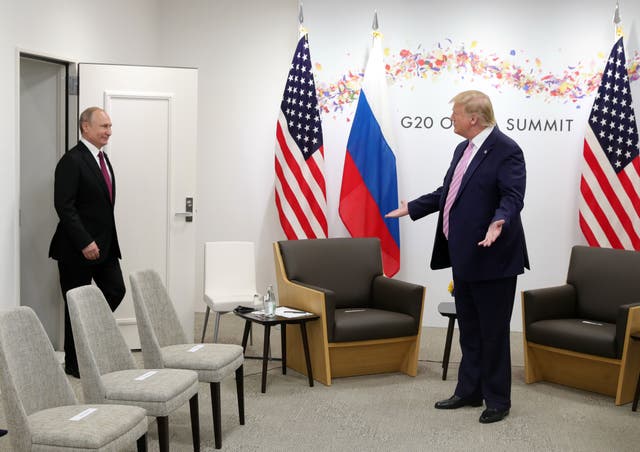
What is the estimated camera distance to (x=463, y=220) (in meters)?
4.44

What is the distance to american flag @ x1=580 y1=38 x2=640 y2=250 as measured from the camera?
680cm

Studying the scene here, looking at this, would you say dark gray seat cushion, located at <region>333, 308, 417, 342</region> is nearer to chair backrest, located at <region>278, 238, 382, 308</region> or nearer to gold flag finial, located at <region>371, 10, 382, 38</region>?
chair backrest, located at <region>278, 238, 382, 308</region>

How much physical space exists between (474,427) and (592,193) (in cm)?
323

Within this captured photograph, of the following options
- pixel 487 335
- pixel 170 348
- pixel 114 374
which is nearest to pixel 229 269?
pixel 170 348

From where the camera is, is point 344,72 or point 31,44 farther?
point 344,72

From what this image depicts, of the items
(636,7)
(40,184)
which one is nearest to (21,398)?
(40,184)

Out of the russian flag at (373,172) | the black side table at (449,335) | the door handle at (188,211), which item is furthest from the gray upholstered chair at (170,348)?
the russian flag at (373,172)

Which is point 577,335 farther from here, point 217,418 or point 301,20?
point 301,20

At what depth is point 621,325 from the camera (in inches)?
191

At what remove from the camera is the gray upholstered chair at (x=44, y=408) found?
2.74 m

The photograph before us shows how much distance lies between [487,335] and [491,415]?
0.45 m

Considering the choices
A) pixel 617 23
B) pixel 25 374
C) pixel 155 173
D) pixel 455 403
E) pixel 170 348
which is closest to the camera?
pixel 25 374

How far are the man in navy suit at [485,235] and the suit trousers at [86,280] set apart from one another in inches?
86.5

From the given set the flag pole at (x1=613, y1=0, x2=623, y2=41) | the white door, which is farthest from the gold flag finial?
the flag pole at (x1=613, y1=0, x2=623, y2=41)
